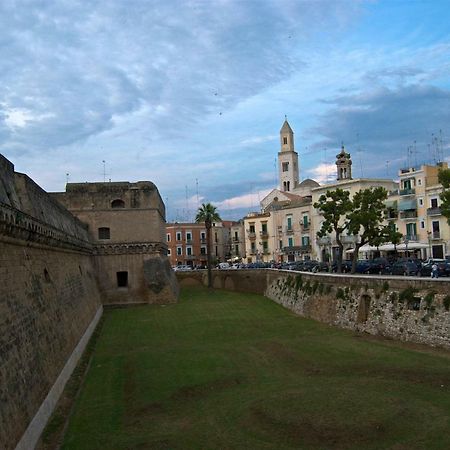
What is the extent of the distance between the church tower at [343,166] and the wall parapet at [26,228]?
5232 centimetres

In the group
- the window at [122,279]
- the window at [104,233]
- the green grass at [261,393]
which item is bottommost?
the green grass at [261,393]

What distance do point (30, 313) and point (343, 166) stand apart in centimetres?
6030

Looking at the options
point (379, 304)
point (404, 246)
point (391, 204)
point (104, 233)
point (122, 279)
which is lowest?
point (379, 304)

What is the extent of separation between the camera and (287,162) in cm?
9538

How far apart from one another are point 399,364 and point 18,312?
40.6ft

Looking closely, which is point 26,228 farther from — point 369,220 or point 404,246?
point 404,246

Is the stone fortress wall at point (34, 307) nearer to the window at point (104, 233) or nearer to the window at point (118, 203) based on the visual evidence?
the window at point (104, 233)

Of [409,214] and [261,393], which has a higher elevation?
[409,214]

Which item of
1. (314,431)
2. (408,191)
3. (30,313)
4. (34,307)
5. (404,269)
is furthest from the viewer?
(408,191)

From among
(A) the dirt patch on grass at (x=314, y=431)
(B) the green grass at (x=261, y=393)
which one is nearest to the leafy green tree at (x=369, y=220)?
(B) the green grass at (x=261, y=393)

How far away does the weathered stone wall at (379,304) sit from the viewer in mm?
21484

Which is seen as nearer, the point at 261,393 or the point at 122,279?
the point at 261,393

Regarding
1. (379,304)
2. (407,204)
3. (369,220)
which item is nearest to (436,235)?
(407,204)

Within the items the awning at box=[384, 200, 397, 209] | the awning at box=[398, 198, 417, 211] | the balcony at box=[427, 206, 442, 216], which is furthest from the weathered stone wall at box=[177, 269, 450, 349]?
the awning at box=[384, 200, 397, 209]
